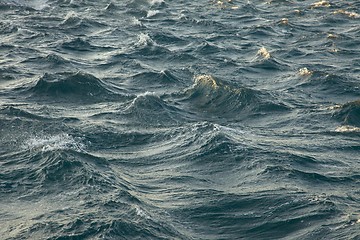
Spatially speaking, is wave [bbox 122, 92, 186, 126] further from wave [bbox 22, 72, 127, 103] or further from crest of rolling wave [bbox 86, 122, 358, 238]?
wave [bbox 22, 72, 127, 103]

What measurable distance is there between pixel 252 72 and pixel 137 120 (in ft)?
28.9

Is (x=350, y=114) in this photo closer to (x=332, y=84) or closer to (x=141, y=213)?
(x=332, y=84)

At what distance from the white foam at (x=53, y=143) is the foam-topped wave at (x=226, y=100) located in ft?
18.0

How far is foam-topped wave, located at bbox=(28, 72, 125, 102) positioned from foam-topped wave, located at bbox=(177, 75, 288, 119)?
304cm

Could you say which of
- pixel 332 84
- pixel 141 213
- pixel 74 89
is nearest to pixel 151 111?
pixel 74 89

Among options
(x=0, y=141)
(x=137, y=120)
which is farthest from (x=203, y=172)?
(x=0, y=141)

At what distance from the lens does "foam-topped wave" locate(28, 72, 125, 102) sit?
930 inches

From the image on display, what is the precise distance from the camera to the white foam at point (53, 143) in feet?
60.0

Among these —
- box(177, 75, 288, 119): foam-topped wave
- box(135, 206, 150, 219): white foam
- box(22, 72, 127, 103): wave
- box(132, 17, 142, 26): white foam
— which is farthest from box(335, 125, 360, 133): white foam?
box(132, 17, 142, 26): white foam

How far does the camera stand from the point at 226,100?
2378cm

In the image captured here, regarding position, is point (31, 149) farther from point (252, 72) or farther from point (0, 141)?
point (252, 72)

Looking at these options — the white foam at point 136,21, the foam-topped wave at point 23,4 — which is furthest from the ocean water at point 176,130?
the foam-topped wave at point 23,4

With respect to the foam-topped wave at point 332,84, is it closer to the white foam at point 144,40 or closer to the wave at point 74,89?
the wave at point 74,89

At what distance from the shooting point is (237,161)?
59.5 feet
